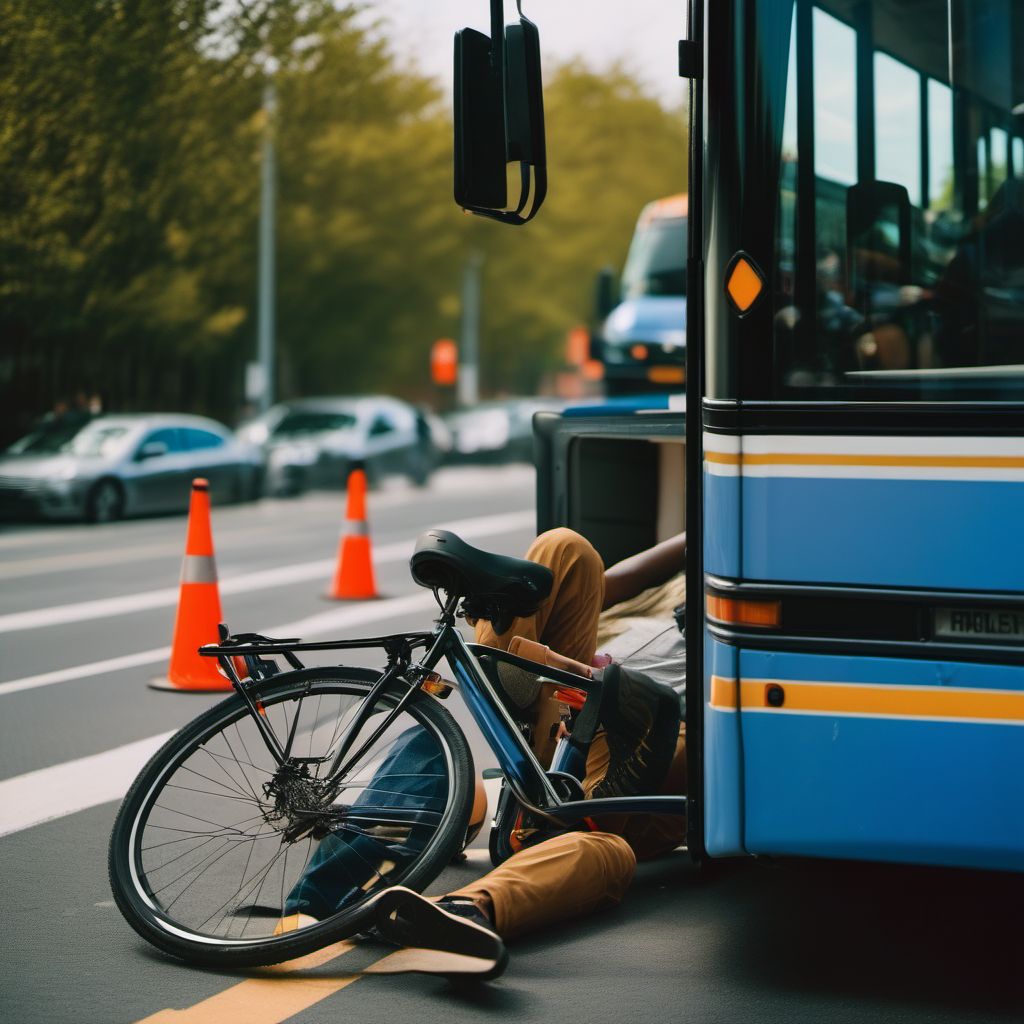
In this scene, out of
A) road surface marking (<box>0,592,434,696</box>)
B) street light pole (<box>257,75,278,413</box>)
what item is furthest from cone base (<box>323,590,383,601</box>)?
street light pole (<box>257,75,278,413</box>)

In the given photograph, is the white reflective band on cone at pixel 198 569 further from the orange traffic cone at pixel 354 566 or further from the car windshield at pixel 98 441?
the car windshield at pixel 98 441

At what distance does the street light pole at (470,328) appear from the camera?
47.1m

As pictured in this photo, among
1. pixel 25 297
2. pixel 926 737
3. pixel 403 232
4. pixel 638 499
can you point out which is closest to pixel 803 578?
pixel 926 737

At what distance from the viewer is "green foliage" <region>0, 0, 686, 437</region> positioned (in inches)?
897

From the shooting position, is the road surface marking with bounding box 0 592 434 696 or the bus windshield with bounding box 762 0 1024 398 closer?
the bus windshield with bounding box 762 0 1024 398

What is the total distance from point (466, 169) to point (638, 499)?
306 centimetres

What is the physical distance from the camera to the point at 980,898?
16.1 ft

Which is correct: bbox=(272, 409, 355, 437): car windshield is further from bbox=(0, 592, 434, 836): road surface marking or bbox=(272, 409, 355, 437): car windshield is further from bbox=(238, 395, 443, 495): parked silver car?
bbox=(0, 592, 434, 836): road surface marking

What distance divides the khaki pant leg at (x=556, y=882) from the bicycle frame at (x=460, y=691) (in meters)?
0.08

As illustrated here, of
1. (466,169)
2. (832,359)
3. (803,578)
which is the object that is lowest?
(803,578)

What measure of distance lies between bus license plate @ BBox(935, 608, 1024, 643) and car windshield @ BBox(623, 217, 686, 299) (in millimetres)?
19309

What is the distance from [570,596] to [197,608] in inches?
146

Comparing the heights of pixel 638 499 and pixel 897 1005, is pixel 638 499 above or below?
above

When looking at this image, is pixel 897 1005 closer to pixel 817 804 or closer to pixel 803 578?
pixel 817 804
